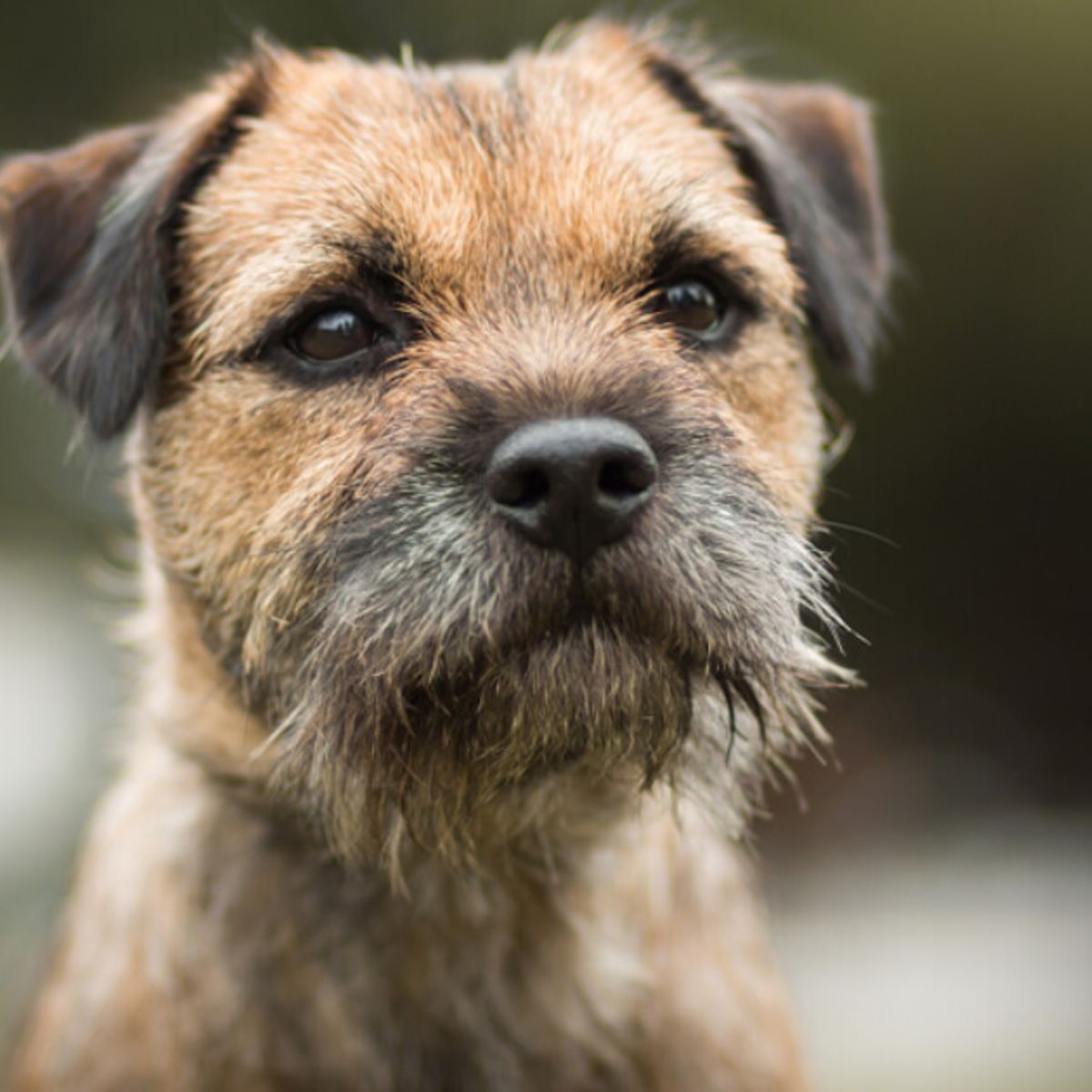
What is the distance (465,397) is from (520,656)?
478 millimetres

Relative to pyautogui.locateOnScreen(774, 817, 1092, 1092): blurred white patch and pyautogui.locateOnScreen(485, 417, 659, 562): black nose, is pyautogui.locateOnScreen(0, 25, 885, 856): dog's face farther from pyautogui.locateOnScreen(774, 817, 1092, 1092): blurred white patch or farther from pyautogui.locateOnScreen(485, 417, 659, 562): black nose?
pyautogui.locateOnScreen(774, 817, 1092, 1092): blurred white patch

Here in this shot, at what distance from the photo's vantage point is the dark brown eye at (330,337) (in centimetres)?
286

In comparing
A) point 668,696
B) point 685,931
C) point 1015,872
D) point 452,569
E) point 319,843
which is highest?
point 452,569

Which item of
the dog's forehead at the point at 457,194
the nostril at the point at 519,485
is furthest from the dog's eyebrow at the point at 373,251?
the nostril at the point at 519,485

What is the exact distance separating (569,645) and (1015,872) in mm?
6160

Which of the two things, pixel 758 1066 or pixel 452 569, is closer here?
pixel 452 569

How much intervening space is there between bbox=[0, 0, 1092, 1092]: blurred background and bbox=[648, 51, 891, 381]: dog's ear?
2.41m

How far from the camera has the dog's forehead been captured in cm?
281

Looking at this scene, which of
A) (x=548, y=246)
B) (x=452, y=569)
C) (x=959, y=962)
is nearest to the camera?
(x=452, y=569)

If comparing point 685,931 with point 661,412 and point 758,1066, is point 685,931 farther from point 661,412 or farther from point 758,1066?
point 661,412

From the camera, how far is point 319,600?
261cm

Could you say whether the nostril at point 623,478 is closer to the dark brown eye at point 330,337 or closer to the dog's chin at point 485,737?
the dog's chin at point 485,737

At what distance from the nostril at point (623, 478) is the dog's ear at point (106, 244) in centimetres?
118

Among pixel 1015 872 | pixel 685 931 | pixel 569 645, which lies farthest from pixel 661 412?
pixel 1015 872
